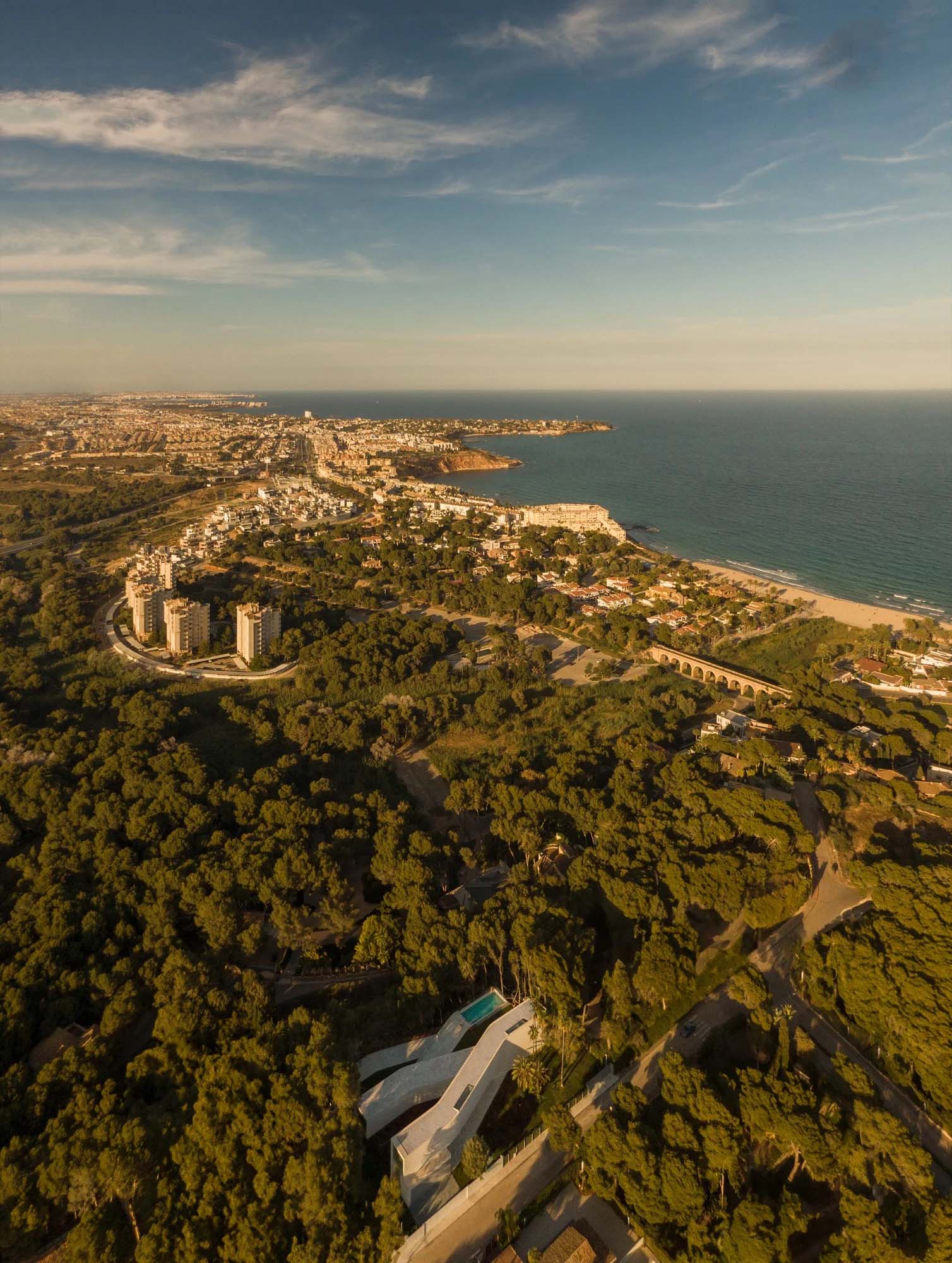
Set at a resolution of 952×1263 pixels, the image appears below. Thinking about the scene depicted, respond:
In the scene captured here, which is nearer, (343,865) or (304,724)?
(343,865)

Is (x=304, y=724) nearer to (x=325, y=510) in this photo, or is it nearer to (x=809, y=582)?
(x=809, y=582)

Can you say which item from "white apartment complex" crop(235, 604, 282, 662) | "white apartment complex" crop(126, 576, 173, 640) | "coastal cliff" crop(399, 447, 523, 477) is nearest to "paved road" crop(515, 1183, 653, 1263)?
"white apartment complex" crop(235, 604, 282, 662)

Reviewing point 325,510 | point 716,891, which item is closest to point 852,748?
point 716,891

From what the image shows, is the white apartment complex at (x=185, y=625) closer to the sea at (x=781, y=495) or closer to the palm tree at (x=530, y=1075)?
the palm tree at (x=530, y=1075)

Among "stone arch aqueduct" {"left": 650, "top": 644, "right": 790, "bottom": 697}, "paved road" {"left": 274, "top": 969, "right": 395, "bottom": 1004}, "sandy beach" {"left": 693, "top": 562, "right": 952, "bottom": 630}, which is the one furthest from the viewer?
"sandy beach" {"left": 693, "top": 562, "right": 952, "bottom": 630}

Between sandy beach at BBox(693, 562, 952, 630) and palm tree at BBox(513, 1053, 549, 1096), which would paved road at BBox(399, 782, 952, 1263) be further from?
sandy beach at BBox(693, 562, 952, 630)

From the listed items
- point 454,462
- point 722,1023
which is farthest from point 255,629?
point 454,462

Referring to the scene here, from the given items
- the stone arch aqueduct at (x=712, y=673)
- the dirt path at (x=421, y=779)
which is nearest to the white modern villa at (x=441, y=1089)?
the dirt path at (x=421, y=779)
